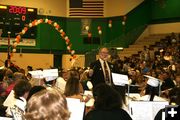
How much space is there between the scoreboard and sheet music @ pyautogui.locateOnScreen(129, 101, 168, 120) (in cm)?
1725

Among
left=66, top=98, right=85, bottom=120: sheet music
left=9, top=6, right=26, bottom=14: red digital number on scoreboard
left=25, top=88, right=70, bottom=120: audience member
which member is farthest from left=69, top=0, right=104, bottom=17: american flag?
left=25, top=88, right=70, bottom=120: audience member

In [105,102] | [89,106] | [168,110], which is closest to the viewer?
[168,110]

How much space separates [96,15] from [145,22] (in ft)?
9.77

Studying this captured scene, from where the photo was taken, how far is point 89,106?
18.3ft

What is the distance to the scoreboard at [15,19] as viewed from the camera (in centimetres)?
2086

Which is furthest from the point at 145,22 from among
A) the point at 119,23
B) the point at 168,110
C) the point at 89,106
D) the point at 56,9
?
the point at 168,110

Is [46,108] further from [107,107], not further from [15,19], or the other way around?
[15,19]

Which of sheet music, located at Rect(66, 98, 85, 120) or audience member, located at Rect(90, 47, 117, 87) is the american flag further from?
sheet music, located at Rect(66, 98, 85, 120)

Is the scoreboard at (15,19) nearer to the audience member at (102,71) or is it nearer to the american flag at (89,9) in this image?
the american flag at (89,9)

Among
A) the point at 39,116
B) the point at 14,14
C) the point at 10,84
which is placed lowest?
the point at 10,84

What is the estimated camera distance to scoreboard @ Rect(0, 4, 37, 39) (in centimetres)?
2086

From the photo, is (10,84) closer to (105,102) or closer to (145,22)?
(105,102)

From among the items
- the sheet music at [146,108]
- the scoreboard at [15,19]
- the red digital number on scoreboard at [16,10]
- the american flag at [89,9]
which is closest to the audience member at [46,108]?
the sheet music at [146,108]

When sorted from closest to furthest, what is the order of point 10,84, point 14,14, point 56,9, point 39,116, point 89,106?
1. point 39,116
2. point 89,106
3. point 10,84
4. point 14,14
5. point 56,9
